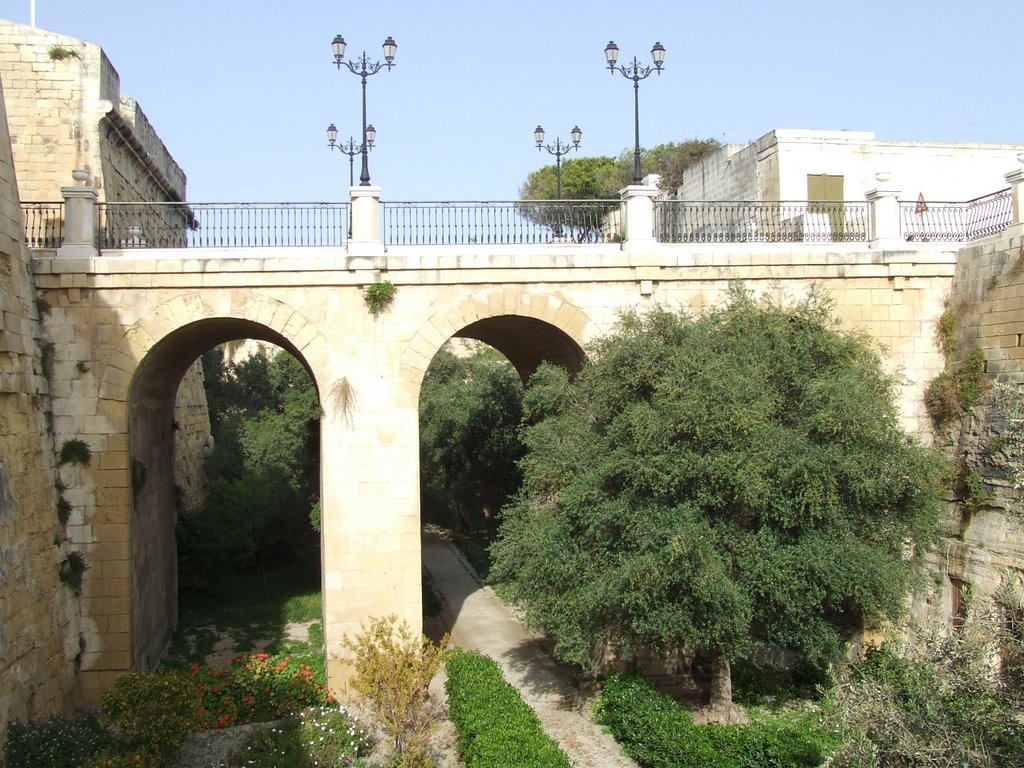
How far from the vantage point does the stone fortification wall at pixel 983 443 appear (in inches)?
458

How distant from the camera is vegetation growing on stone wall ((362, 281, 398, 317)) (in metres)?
11.7

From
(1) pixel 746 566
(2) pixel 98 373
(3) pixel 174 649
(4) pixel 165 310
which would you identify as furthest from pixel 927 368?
(3) pixel 174 649

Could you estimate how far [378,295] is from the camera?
11.7 metres

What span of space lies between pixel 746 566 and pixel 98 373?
332 inches

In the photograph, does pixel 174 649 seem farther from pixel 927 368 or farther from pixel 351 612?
pixel 927 368

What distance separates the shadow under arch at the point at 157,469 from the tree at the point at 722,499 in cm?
428

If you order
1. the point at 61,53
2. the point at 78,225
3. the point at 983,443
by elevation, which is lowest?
the point at 983,443

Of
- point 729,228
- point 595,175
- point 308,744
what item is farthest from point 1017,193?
point 595,175

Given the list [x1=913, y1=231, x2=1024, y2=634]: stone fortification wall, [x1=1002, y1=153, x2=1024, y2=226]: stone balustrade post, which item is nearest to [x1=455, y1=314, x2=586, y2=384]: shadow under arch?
[x1=913, y1=231, x2=1024, y2=634]: stone fortification wall

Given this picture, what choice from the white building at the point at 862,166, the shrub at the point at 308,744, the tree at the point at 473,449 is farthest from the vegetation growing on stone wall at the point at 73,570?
the white building at the point at 862,166

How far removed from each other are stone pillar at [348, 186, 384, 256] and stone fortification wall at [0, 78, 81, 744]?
4081 millimetres

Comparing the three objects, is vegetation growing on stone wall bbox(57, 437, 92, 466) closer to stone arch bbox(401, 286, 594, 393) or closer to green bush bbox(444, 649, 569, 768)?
stone arch bbox(401, 286, 594, 393)

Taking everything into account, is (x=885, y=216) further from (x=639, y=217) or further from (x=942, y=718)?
(x=942, y=718)

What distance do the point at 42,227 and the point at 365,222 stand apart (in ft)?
16.8
